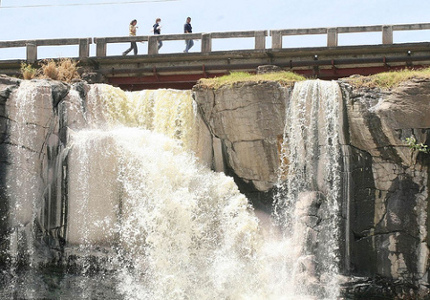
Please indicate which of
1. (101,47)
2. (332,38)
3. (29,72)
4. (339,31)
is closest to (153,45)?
(101,47)

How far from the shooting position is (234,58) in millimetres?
26000

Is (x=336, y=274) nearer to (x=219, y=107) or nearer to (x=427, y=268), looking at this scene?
(x=427, y=268)

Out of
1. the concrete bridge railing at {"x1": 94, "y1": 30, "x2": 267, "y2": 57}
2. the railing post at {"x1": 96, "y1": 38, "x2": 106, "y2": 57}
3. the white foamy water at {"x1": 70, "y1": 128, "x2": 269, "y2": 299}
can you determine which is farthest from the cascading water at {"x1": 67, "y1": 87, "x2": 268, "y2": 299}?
the railing post at {"x1": 96, "y1": 38, "x2": 106, "y2": 57}

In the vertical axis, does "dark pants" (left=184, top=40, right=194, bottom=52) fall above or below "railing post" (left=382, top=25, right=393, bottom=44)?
below

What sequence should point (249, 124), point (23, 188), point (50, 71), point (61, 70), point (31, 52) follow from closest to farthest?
1. point (23, 188)
2. point (249, 124)
3. point (50, 71)
4. point (61, 70)
5. point (31, 52)

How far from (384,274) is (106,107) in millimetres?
7918

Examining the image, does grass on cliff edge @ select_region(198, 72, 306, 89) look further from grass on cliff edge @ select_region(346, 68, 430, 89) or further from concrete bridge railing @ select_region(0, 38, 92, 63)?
concrete bridge railing @ select_region(0, 38, 92, 63)

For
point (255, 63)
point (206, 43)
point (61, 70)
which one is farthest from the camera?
point (206, 43)

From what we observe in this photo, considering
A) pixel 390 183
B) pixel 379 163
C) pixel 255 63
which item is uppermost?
pixel 255 63

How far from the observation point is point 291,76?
73.6 feet

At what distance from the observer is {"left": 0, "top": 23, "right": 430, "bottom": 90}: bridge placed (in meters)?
25.0

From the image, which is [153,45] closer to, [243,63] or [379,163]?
[243,63]

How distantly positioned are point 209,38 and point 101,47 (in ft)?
10.7

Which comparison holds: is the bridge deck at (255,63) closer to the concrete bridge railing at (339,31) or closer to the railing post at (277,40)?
the railing post at (277,40)
